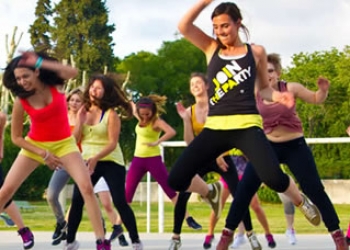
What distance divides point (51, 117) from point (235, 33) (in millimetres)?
1707

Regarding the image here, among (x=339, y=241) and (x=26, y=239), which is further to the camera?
(x=26, y=239)

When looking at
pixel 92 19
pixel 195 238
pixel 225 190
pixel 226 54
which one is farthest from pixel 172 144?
pixel 92 19

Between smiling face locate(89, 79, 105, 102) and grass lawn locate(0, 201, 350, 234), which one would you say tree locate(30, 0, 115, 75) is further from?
smiling face locate(89, 79, 105, 102)

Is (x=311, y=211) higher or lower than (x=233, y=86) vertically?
lower

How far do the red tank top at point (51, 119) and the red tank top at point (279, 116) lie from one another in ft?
5.82

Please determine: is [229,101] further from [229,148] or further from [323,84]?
[323,84]

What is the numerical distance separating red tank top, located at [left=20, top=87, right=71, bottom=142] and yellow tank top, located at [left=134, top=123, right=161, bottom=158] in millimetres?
2907

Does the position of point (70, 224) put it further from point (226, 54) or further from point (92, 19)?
point (92, 19)

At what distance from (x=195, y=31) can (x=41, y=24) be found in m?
67.0

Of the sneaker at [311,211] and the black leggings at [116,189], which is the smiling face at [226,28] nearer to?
the sneaker at [311,211]

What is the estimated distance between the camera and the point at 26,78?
689 centimetres

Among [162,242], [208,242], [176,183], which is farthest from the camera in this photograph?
[162,242]

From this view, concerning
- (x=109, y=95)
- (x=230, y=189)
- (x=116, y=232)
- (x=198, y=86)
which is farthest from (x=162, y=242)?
(x=109, y=95)

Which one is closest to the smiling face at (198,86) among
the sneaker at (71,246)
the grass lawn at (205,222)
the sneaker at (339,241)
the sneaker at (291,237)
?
the sneaker at (71,246)
